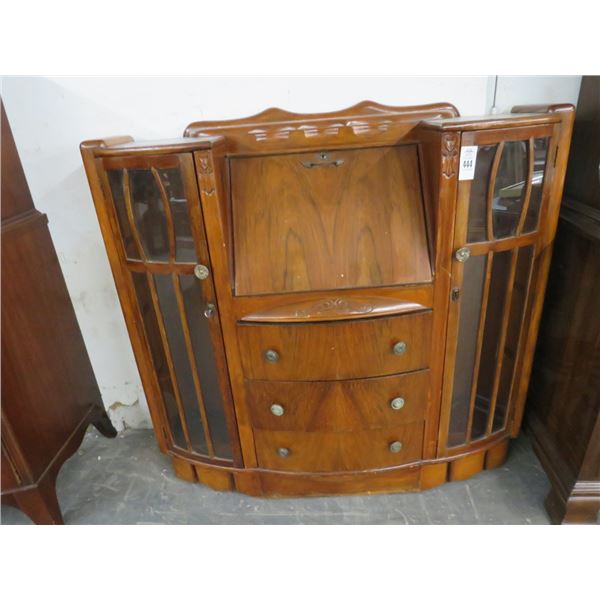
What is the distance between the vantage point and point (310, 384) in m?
1.37

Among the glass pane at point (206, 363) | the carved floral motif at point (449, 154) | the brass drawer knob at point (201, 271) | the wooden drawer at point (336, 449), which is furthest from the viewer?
the wooden drawer at point (336, 449)

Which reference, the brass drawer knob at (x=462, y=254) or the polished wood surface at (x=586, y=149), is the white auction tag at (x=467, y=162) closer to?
the brass drawer knob at (x=462, y=254)

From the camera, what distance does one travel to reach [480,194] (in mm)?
1217

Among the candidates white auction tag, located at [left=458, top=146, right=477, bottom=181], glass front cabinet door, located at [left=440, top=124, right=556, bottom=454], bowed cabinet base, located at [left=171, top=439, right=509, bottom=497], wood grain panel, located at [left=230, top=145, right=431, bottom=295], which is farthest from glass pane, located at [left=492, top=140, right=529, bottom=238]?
bowed cabinet base, located at [left=171, top=439, right=509, bottom=497]

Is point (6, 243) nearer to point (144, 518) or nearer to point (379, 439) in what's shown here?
point (144, 518)

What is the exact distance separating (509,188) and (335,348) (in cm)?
70

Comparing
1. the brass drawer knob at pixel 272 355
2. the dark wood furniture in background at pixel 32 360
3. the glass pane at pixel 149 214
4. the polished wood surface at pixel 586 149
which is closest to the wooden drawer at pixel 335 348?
the brass drawer knob at pixel 272 355

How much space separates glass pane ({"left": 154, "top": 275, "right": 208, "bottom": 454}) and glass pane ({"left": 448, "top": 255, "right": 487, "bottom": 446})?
0.92 m

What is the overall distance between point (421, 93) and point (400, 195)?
47 cm

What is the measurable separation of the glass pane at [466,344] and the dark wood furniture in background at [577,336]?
34 centimetres

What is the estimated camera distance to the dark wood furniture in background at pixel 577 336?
1.33 m

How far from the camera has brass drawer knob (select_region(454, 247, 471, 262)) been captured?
4.01 ft

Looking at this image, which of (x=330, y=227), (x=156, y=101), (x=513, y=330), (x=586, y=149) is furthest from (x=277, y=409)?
(x=586, y=149)

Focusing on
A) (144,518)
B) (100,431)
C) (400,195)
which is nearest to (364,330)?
(400,195)
